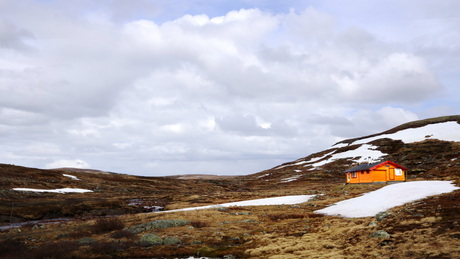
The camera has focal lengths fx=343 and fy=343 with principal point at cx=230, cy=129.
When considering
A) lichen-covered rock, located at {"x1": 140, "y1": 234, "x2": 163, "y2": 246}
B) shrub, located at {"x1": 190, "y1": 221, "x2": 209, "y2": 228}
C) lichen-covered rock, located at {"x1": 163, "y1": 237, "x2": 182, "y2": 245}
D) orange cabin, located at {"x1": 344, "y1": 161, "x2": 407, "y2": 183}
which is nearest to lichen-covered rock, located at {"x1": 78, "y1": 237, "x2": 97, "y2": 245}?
lichen-covered rock, located at {"x1": 140, "y1": 234, "x2": 163, "y2": 246}

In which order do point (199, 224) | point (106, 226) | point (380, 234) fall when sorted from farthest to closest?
point (199, 224)
point (106, 226)
point (380, 234)

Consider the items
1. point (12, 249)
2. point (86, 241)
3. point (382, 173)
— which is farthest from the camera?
point (382, 173)

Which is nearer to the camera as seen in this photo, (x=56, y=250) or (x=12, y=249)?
(x=56, y=250)

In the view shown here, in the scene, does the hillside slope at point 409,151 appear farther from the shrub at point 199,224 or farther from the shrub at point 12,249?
the shrub at point 12,249

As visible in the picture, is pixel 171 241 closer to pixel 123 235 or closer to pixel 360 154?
pixel 123 235

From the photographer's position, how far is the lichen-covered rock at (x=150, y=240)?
26.8 m

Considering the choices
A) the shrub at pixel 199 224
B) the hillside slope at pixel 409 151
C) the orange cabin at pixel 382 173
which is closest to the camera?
the shrub at pixel 199 224

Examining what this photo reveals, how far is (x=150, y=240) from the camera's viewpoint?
27406mm

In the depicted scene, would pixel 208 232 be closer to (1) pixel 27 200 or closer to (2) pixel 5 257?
(2) pixel 5 257

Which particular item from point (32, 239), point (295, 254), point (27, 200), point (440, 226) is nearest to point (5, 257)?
point (32, 239)

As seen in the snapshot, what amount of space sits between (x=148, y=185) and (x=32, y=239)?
83940 millimetres

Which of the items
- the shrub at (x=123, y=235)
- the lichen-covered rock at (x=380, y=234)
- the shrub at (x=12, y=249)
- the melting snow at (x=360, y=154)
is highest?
the melting snow at (x=360, y=154)

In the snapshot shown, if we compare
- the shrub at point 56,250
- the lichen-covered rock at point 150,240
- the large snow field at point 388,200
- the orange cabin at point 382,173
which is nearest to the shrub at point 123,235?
the lichen-covered rock at point 150,240

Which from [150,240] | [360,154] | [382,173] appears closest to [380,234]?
[150,240]
